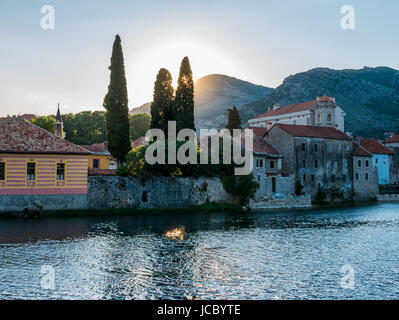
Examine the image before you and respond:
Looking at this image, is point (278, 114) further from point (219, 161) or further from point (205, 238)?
point (205, 238)

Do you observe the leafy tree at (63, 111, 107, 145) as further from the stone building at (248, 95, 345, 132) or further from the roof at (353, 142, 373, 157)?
the roof at (353, 142, 373, 157)

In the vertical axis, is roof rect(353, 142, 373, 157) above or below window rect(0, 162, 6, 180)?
above

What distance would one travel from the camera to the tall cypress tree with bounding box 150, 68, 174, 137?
4869 cm

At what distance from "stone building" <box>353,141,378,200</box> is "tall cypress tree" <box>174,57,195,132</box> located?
99.2 ft

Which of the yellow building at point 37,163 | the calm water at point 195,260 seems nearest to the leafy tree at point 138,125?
the yellow building at point 37,163

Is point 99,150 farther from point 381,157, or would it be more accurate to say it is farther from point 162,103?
point 381,157

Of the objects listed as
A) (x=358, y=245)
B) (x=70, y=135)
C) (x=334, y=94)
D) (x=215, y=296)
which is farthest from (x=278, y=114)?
(x=334, y=94)

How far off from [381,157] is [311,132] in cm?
2497

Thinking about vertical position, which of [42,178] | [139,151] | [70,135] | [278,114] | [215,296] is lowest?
[215,296]

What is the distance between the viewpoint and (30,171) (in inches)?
1298

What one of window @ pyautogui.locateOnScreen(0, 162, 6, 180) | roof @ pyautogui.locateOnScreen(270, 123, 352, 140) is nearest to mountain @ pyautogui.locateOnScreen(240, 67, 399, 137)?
roof @ pyautogui.locateOnScreen(270, 123, 352, 140)

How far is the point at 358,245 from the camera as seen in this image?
74.3ft

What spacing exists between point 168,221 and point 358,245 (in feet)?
47.3

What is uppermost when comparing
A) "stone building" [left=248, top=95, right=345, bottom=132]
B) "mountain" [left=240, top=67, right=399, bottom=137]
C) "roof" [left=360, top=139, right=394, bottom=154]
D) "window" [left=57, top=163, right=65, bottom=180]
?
"mountain" [left=240, top=67, right=399, bottom=137]
